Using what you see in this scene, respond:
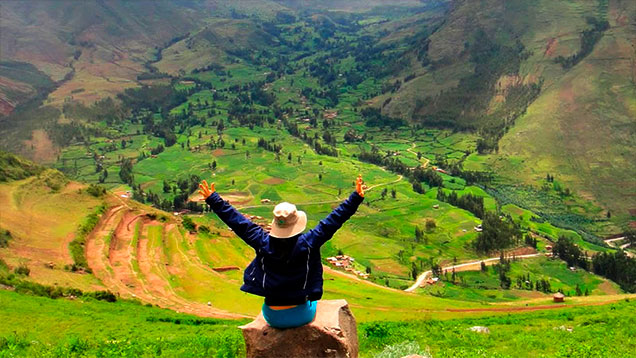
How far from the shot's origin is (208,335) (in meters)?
22.4

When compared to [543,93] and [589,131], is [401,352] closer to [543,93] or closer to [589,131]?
[589,131]

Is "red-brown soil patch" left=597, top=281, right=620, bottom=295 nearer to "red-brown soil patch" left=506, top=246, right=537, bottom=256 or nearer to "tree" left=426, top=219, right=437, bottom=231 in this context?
"red-brown soil patch" left=506, top=246, right=537, bottom=256

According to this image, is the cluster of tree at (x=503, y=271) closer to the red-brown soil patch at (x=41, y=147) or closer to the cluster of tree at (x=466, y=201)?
the cluster of tree at (x=466, y=201)

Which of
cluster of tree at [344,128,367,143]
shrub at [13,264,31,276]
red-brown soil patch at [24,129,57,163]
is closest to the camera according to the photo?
shrub at [13,264,31,276]

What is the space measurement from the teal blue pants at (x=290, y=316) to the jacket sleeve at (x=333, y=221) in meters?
1.45

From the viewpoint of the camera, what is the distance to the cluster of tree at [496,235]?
76.9 meters

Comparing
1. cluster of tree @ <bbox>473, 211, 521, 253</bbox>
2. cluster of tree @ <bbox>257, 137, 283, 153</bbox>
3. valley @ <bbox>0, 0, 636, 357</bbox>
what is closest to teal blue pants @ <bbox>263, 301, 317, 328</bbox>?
valley @ <bbox>0, 0, 636, 357</bbox>

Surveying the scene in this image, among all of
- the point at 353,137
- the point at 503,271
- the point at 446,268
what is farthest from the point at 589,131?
the point at 446,268

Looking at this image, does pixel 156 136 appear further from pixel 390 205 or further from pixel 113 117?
pixel 390 205

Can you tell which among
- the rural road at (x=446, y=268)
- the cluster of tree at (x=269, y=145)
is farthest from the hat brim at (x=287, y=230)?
the cluster of tree at (x=269, y=145)

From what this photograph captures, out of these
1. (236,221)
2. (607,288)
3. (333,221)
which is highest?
(333,221)

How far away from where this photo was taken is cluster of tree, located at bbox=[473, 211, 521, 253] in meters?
76.9

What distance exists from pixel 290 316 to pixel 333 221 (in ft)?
7.13

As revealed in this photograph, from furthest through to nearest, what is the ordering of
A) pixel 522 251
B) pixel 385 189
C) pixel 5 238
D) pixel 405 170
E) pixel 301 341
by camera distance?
pixel 405 170, pixel 385 189, pixel 522 251, pixel 5 238, pixel 301 341
